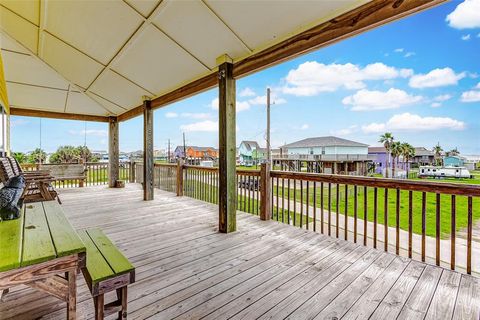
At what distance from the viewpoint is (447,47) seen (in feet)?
25.0

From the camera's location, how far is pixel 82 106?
256 inches

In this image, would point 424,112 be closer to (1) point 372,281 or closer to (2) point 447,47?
(2) point 447,47

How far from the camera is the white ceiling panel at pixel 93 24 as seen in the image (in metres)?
2.66

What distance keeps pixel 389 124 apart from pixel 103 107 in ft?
49.4

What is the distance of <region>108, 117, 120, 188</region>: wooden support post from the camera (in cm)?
742

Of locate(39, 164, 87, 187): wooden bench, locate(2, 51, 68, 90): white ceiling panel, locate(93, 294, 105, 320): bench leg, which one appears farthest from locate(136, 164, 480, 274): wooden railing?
locate(2, 51, 68, 90): white ceiling panel

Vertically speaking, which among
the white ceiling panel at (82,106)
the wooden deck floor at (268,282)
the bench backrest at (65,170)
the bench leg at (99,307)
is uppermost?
the white ceiling panel at (82,106)

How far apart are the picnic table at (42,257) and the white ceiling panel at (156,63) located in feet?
8.16

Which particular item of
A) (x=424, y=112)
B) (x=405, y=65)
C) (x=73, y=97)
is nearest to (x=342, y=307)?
Answer: (x=73, y=97)

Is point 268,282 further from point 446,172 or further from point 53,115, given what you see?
point 446,172

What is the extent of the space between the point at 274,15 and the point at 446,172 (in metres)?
9.68

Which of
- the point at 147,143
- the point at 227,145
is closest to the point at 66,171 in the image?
the point at 147,143

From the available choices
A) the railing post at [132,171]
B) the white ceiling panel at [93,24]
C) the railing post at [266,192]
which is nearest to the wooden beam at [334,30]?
the white ceiling panel at [93,24]

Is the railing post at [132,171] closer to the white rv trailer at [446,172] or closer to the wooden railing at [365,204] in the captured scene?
the wooden railing at [365,204]
